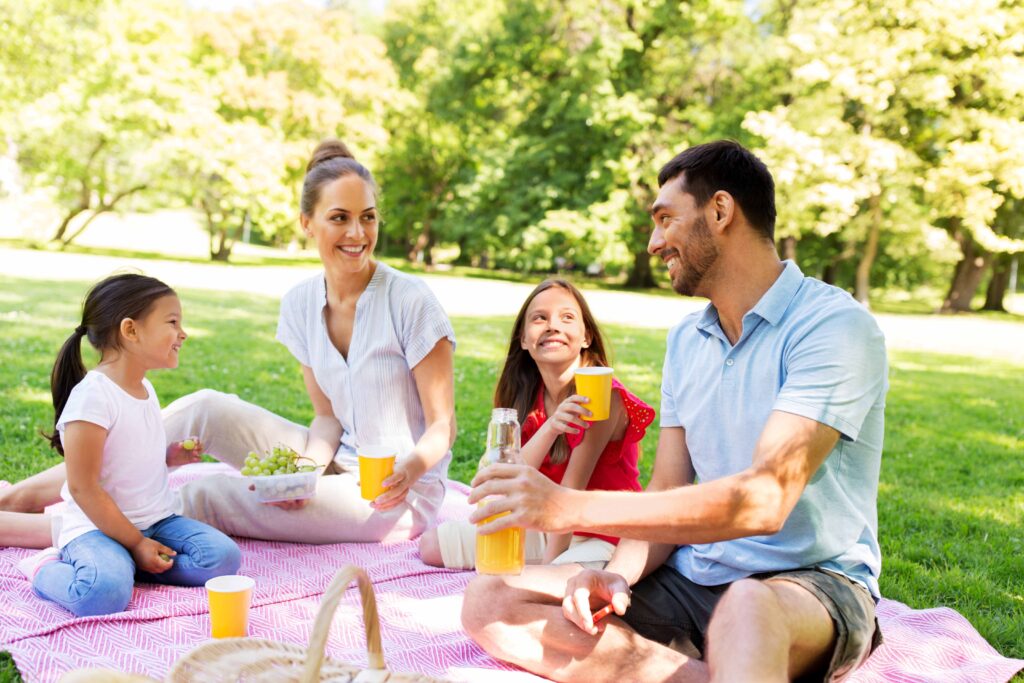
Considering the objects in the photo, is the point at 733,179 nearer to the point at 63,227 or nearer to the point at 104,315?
the point at 104,315

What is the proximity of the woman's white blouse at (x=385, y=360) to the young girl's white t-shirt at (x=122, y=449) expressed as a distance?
0.92m

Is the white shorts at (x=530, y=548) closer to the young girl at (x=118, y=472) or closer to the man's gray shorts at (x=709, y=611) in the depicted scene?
the man's gray shorts at (x=709, y=611)

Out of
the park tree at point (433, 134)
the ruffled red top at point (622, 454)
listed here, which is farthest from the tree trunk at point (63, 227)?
the ruffled red top at point (622, 454)

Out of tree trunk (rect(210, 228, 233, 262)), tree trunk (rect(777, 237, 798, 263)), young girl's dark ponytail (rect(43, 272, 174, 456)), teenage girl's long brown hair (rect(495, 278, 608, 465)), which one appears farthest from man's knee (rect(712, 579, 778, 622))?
tree trunk (rect(210, 228, 233, 262))

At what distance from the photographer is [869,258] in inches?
937

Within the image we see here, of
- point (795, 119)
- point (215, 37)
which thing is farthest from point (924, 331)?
point (215, 37)

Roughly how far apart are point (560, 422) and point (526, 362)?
77cm

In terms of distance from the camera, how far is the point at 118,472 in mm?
3703

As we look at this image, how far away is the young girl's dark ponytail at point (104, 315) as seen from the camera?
12.2ft

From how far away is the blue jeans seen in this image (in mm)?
3412

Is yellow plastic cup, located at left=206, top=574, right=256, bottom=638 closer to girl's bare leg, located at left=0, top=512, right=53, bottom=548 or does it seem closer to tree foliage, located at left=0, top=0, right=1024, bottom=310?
girl's bare leg, located at left=0, top=512, right=53, bottom=548

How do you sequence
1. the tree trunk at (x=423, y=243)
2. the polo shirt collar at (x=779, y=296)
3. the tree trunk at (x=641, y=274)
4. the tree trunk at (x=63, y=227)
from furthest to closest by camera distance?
the tree trunk at (x=423, y=243)
the tree trunk at (x=641, y=274)
the tree trunk at (x=63, y=227)
the polo shirt collar at (x=779, y=296)

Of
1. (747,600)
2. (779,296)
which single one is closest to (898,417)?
(779,296)

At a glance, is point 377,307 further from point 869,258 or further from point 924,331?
point 869,258
